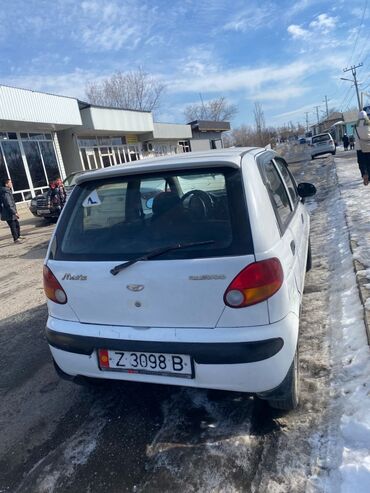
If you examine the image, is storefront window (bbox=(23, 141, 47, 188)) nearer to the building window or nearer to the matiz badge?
the matiz badge

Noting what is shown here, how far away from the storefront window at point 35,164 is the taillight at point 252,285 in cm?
1970

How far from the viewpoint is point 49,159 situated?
21.5 meters

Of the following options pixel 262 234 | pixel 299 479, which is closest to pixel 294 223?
pixel 262 234

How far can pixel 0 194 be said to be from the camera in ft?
36.1

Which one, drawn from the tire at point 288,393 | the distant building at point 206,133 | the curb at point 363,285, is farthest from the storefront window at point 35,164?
the distant building at point 206,133

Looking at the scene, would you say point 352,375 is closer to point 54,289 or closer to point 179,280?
point 179,280

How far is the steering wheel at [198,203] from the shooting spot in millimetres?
2422

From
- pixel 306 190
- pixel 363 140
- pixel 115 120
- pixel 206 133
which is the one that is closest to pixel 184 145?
pixel 206 133

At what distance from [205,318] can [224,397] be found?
35.9 inches

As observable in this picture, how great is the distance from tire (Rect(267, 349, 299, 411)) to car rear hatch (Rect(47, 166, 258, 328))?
50 cm

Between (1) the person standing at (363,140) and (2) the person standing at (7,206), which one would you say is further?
(2) the person standing at (7,206)

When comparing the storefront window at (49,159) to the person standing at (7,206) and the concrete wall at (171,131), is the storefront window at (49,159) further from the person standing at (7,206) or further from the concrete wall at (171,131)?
the concrete wall at (171,131)

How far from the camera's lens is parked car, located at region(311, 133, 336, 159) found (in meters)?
29.9

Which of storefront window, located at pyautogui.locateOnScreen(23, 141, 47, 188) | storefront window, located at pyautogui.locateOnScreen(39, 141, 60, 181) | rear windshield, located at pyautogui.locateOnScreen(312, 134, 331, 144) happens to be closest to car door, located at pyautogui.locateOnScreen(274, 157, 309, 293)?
storefront window, located at pyautogui.locateOnScreen(23, 141, 47, 188)
